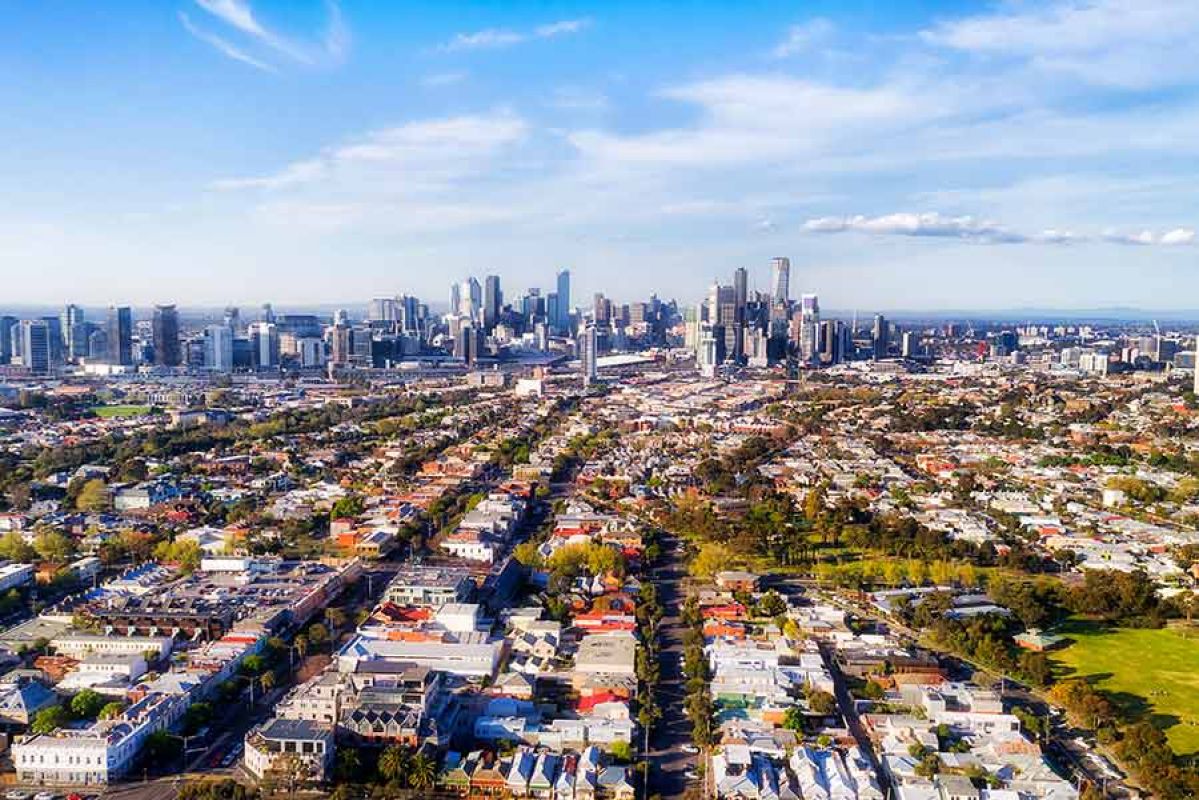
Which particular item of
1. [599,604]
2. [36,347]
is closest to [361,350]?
[36,347]

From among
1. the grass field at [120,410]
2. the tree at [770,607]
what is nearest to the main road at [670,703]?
the tree at [770,607]

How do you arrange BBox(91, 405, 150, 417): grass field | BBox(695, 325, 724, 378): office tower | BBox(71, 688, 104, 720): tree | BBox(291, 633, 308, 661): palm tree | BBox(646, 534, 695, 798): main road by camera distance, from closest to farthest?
BBox(646, 534, 695, 798): main road, BBox(71, 688, 104, 720): tree, BBox(291, 633, 308, 661): palm tree, BBox(91, 405, 150, 417): grass field, BBox(695, 325, 724, 378): office tower

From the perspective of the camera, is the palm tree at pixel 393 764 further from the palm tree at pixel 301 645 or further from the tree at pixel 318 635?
the tree at pixel 318 635

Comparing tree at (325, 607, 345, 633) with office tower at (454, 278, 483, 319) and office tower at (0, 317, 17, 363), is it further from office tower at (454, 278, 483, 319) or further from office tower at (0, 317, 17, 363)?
office tower at (454, 278, 483, 319)

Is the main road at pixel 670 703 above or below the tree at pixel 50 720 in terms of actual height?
below

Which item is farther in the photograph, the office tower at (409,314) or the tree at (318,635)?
the office tower at (409,314)

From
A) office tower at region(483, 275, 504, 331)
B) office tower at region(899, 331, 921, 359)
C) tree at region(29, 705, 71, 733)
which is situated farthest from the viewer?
office tower at region(483, 275, 504, 331)

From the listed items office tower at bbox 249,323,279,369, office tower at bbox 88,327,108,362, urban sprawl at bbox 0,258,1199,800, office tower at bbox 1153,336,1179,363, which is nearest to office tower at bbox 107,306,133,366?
office tower at bbox 88,327,108,362
